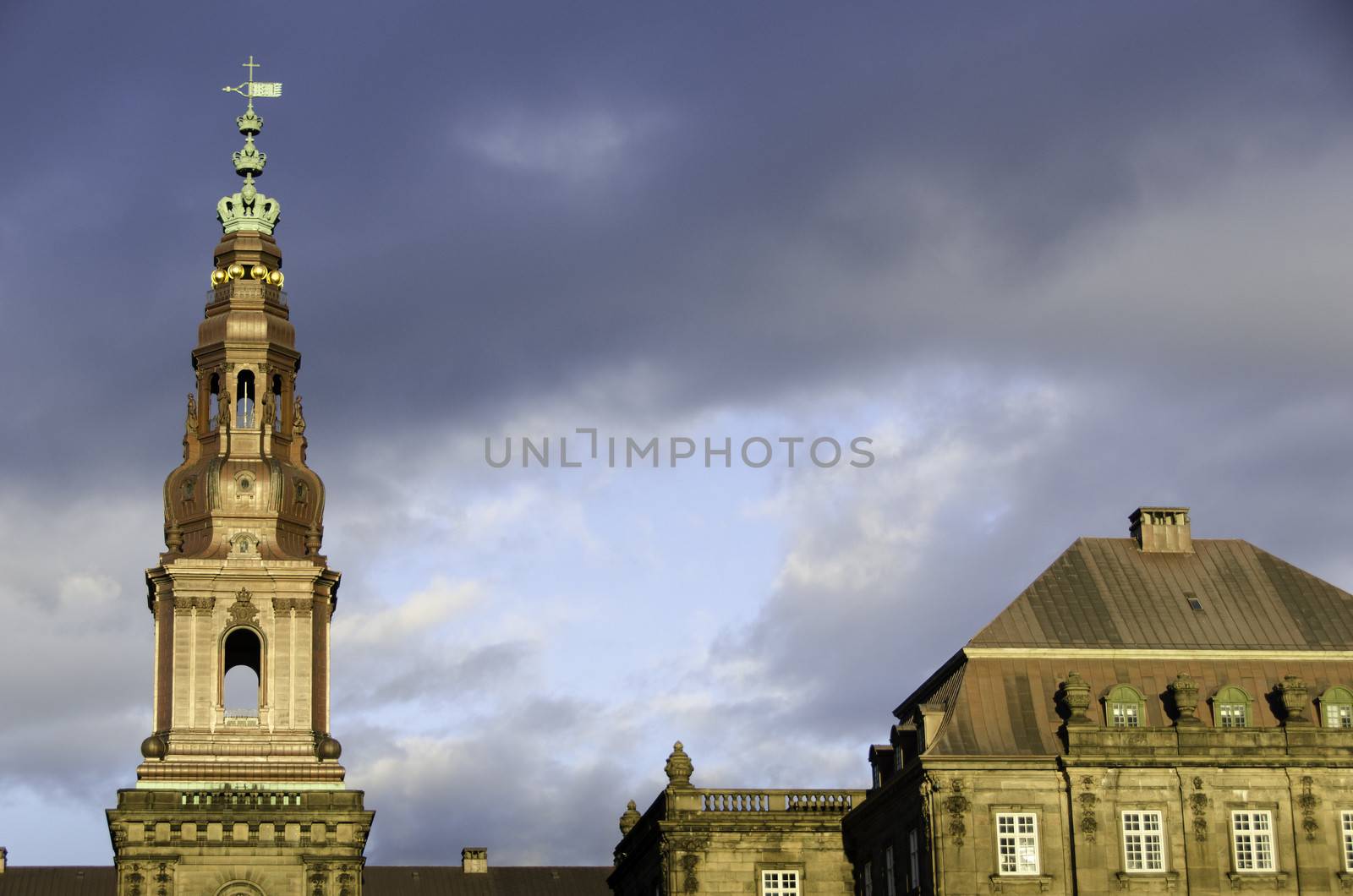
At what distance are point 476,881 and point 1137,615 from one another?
46481 millimetres

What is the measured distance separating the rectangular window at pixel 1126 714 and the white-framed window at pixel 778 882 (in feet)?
48.2

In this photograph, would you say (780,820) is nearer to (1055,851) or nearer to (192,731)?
(1055,851)

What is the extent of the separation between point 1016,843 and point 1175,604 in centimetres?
1215

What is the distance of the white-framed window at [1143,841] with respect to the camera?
87.3m

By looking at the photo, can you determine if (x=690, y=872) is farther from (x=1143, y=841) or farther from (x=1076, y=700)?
(x=1143, y=841)

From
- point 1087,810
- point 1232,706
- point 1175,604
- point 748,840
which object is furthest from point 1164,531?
point 748,840

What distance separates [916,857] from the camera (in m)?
89.2

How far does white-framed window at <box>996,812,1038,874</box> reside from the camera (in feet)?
286

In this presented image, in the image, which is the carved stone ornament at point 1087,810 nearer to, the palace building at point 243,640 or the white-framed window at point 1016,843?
A: the white-framed window at point 1016,843

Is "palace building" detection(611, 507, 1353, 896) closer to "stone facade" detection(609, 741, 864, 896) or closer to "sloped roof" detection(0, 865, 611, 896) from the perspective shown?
"stone facade" detection(609, 741, 864, 896)

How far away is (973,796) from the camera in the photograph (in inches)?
3440

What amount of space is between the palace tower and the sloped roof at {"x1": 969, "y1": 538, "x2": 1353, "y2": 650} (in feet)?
100

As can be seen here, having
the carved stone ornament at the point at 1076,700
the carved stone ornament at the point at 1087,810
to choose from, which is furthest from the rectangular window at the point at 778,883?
the carved stone ornament at the point at 1076,700

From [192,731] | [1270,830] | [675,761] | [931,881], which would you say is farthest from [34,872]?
[1270,830]
